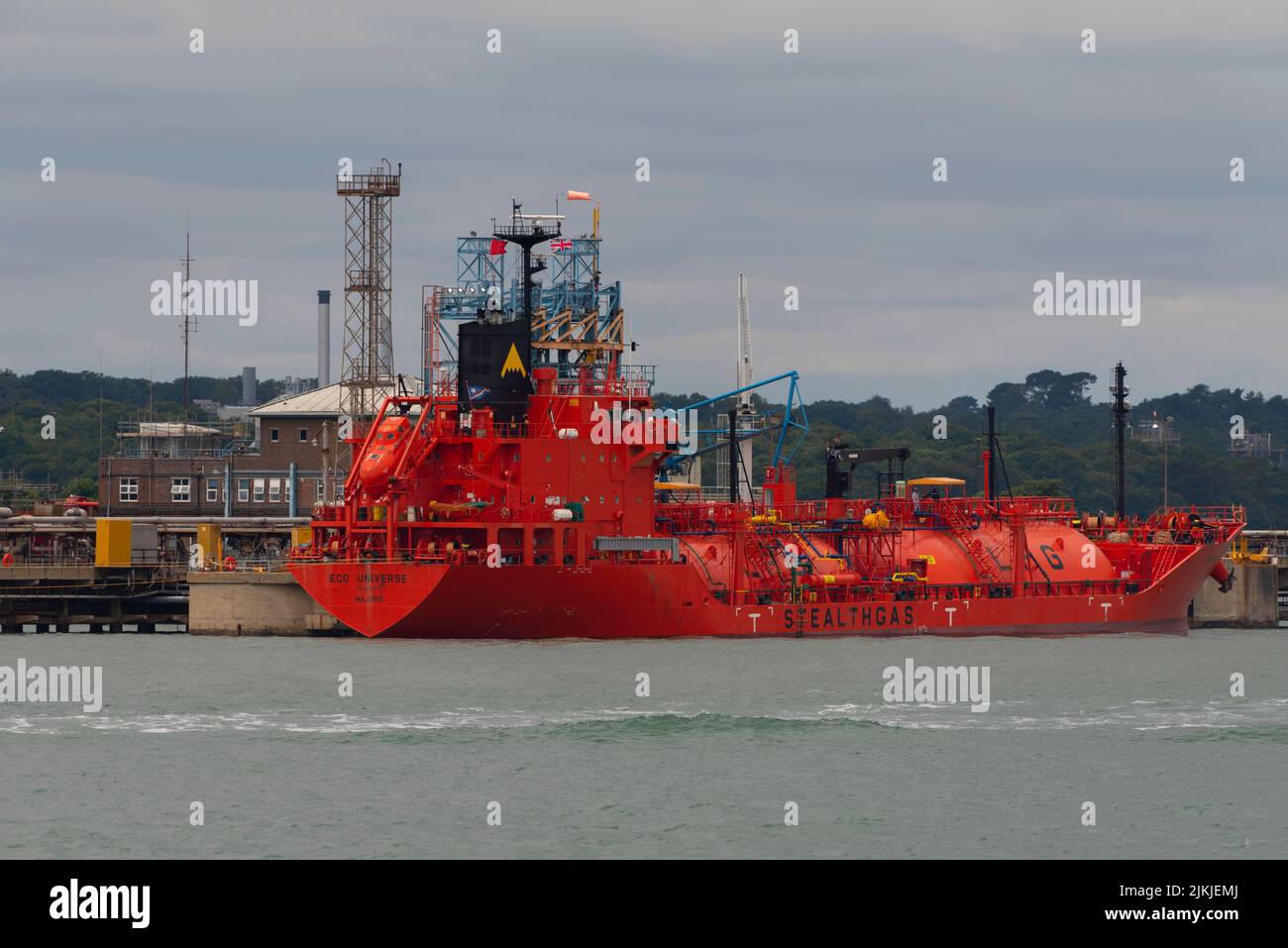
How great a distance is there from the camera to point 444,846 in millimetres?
37000

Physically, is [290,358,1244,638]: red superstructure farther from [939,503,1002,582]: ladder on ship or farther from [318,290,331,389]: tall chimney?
[318,290,331,389]: tall chimney

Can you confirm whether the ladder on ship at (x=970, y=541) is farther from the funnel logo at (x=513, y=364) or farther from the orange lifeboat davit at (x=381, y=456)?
the orange lifeboat davit at (x=381, y=456)

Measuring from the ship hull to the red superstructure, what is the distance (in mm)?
64

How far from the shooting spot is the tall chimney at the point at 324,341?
132500 millimetres

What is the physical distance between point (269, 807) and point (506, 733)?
31.5 ft

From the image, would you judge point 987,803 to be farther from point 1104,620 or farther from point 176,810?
point 1104,620

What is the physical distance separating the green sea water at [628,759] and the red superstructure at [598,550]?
133 inches

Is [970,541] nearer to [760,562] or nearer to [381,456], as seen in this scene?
[760,562]

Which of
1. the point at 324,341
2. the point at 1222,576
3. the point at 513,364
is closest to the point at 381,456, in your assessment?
the point at 513,364

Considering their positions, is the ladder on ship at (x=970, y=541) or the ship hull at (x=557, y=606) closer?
the ship hull at (x=557, y=606)

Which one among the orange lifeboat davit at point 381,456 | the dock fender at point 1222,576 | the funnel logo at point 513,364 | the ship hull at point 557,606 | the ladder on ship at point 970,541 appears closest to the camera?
the ship hull at point 557,606

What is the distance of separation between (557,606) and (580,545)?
7.63ft

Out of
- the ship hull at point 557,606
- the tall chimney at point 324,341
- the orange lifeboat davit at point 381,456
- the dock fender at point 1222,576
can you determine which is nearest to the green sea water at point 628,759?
the ship hull at point 557,606

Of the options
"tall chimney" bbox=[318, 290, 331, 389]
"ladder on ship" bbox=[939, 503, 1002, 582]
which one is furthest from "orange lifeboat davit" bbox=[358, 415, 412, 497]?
"tall chimney" bbox=[318, 290, 331, 389]
